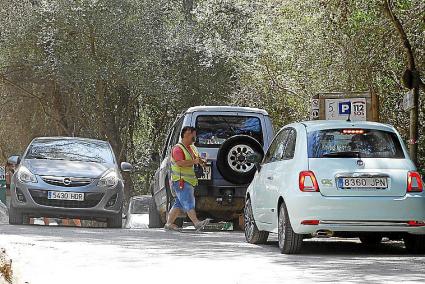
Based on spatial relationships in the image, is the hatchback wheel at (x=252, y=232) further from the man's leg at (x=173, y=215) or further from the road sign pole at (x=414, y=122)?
the road sign pole at (x=414, y=122)

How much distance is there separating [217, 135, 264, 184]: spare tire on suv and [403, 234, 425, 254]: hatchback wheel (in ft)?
16.0

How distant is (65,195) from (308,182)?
7440 millimetres

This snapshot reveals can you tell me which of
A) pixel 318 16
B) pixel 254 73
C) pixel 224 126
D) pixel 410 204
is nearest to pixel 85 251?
pixel 410 204

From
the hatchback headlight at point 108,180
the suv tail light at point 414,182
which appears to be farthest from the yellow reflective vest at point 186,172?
the suv tail light at point 414,182

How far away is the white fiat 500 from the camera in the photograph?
13336 mm

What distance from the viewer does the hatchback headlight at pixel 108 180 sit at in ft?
66.4

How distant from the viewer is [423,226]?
13.5m

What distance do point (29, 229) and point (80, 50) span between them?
17378 millimetres

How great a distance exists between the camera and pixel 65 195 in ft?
65.4

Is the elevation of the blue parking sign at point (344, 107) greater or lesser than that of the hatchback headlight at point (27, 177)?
greater

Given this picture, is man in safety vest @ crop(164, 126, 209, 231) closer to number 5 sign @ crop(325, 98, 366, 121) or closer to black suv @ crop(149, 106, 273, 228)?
black suv @ crop(149, 106, 273, 228)

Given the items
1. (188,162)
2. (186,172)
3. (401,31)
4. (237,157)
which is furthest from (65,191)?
(401,31)

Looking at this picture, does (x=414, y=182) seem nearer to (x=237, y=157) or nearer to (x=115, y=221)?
(x=237, y=157)

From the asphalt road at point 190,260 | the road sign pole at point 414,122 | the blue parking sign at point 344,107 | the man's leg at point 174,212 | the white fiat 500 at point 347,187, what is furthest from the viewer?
the blue parking sign at point 344,107
